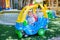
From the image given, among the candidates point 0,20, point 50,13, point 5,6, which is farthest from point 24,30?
point 5,6

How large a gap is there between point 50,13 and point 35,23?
4.18 meters

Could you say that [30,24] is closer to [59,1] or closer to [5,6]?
[5,6]

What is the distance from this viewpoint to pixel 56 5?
1173 cm

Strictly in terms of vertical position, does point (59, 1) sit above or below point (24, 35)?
above

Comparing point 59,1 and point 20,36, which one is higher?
point 59,1

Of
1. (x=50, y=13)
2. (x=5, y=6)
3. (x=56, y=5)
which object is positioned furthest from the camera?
(x=56, y=5)

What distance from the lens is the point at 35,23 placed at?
14.4ft

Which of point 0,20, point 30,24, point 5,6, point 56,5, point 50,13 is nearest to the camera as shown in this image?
point 30,24

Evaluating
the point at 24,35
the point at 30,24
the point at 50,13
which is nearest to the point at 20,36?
the point at 24,35

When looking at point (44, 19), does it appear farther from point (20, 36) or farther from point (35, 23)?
point (20, 36)

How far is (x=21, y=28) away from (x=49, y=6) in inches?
316

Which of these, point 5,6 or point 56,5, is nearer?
point 5,6

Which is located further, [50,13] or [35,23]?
[50,13]

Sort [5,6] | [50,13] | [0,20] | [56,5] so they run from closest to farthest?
[0,20], [50,13], [5,6], [56,5]
